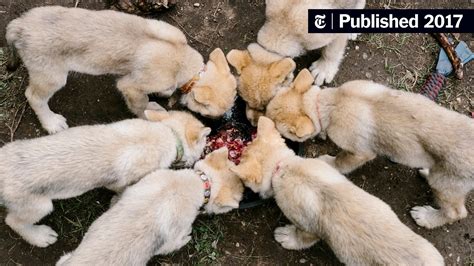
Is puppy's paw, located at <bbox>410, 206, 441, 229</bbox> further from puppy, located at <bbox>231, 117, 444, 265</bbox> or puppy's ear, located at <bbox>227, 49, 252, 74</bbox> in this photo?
puppy's ear, located at <bbox>227, 49, 252, 74</bbox>

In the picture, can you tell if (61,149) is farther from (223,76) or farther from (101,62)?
(223,76)

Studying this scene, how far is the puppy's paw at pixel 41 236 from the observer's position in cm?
627

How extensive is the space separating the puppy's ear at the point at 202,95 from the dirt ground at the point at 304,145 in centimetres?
112

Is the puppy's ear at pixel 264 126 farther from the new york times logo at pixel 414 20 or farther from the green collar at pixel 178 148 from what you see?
the new york times logo at pixel 414 20

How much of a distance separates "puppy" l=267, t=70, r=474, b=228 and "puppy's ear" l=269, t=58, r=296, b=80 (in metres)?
0.18

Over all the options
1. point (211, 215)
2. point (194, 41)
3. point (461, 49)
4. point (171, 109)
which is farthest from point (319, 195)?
point (461, 49)

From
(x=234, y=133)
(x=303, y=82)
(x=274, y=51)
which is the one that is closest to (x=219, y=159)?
(x=234, y=133)

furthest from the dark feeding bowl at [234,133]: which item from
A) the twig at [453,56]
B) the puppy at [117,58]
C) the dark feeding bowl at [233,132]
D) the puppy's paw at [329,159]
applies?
the twig at [453,56]

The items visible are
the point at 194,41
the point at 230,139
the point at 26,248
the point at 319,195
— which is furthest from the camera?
the point at 194,41

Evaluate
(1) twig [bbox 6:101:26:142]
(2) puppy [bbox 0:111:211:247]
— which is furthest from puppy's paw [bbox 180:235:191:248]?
(1) twig [bbox 6:101:26:142]

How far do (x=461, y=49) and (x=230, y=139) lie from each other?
11.0 feet

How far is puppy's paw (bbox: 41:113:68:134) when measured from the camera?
268 inches

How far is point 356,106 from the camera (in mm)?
6086

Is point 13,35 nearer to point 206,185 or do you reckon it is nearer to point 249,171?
point 206,185
